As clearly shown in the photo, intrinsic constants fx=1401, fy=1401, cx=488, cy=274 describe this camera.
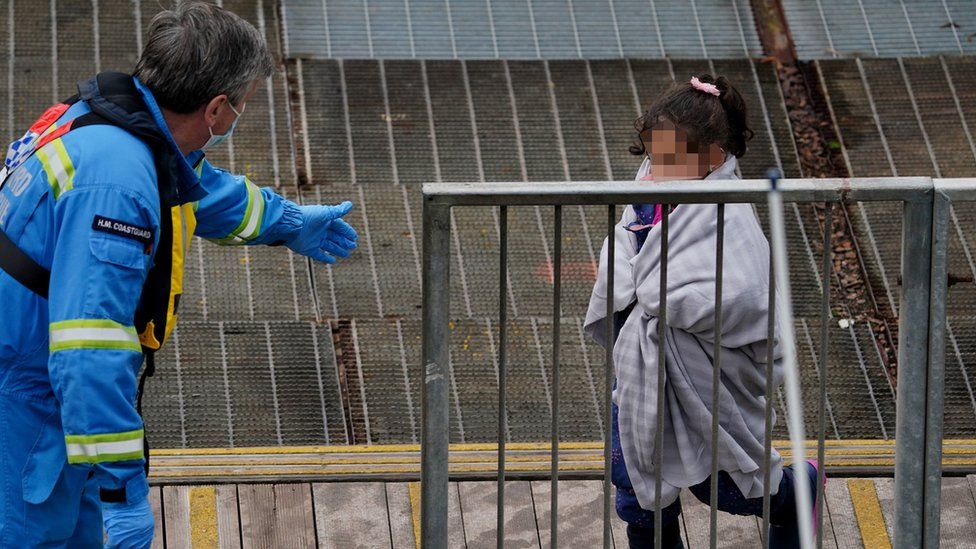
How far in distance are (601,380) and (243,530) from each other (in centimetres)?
167

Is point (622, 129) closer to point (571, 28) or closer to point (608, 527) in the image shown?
point (571, 28)

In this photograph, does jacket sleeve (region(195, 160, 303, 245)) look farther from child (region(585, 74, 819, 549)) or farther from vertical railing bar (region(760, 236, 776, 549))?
vertical railing bar (region(760, 236, 776, 549))

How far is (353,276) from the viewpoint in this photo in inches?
239

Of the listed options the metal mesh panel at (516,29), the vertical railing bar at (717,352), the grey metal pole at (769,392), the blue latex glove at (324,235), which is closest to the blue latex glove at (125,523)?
the blue latex glove at (324,235)

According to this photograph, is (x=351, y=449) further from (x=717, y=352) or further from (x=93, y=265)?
(x=93, y=265)

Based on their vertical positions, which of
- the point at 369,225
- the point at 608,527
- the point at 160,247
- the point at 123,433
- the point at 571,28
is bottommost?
the point at 608,527

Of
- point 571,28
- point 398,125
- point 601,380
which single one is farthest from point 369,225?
point 571,28

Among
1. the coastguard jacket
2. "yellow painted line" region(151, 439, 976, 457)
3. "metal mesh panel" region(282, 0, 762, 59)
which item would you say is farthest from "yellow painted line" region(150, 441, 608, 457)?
"metal mesh panel" region(282, 0, 762, 59)

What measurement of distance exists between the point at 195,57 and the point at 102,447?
2.89 ft

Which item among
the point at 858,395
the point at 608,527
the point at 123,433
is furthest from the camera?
the point at 858,395

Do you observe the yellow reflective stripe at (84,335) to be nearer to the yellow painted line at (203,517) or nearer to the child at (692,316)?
the child at (692,316)

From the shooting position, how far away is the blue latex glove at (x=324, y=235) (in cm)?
389

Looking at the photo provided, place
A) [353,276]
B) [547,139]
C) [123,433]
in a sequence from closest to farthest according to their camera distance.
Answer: [123,433]
[353,276]
[547,139]

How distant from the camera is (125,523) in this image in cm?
315
